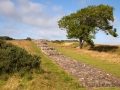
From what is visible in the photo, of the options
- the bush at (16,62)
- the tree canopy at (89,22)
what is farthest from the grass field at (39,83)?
the tree canopy at (89,22)

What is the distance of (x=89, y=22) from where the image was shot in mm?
54000

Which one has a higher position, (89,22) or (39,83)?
(89,22)

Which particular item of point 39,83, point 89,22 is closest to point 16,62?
point 39,83

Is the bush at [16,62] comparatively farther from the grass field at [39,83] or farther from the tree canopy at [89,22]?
the tree canopy at [89,22]

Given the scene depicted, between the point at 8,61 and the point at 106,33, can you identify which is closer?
the point at 8,61

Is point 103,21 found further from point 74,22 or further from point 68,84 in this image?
point 68,84

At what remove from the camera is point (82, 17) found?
5344 cm

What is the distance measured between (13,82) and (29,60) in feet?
8.90

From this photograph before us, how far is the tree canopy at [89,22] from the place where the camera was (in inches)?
2024

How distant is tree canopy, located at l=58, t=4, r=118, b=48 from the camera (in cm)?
5141

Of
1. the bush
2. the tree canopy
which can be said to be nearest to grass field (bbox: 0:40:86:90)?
the bush

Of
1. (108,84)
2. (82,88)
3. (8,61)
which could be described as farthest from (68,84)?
(8,61)

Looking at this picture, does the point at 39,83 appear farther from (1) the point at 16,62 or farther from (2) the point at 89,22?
(2) the point at 89,22

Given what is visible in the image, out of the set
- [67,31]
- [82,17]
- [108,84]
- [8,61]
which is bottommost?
[108,84]
